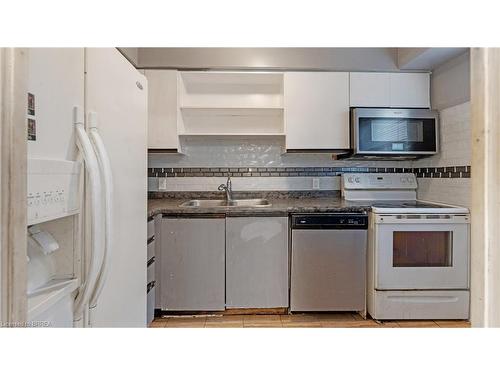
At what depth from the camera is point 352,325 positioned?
2311 mm

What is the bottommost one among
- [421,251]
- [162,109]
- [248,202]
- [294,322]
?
[294,322]

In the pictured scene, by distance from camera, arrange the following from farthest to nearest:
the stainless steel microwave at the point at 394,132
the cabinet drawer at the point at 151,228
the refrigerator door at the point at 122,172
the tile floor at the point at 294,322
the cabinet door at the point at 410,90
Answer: the cabinet door at the point at 410,90
the stainless steel microwave at the point at 394,132
the tile floor at the point at 294,322
the cabinet drawer at the point at 151,228
the refrigerator door at the point at 122,172

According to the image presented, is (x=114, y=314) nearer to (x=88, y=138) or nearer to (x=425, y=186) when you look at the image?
(x=88, y=138)

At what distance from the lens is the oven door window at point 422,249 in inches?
91.1

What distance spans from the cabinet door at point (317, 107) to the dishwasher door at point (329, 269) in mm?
777

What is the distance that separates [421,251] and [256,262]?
1212 mm

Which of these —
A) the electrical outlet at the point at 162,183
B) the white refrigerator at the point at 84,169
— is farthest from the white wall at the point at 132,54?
the white refrigerator at the point at 84,169

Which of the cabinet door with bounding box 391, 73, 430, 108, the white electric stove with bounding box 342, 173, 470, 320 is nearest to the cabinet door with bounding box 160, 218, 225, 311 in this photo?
the white electric stove with bounding box 342, 173, 470, 320

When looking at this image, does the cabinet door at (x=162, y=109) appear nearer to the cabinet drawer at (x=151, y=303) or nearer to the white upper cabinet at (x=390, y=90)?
the cabinet drawer at (x=151, y=303)

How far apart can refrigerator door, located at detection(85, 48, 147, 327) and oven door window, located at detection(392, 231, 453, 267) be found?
5.87 ft

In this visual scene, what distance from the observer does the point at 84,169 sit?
92 cm

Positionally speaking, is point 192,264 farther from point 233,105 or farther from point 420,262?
point 420,262

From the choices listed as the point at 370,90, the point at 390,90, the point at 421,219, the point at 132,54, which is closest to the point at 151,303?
the point at 132,54
